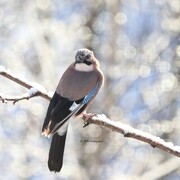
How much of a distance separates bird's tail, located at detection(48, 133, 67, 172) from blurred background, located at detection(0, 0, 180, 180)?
4.40m

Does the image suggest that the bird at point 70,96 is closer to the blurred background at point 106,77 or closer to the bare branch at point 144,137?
the bare branch at point 144,137

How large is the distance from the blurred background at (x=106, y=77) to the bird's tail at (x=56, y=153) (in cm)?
440

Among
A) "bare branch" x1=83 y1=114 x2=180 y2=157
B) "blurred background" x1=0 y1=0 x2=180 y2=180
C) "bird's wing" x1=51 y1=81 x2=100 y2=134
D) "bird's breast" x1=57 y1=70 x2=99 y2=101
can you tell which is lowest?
"blurred background" x1=0 y1=0 x2=180 y2=180

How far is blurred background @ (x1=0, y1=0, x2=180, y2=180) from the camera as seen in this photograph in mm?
7195

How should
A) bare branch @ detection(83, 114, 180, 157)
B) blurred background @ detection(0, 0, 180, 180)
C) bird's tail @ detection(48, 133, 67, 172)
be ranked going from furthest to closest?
blurred background @ detection(0, 0, 180, 180)
bird's tail @ detection(48, 133, 67, 172)
bare branch @ detection(83, 114, 180, 157)

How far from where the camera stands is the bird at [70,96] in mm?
1964

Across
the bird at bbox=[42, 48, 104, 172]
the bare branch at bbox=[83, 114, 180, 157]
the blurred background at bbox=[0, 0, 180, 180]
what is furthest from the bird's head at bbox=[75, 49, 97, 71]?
the blurred background at bbox=[0, 0, 180, 180]

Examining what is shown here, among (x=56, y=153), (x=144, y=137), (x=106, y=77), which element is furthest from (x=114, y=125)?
(x=106, y=77)

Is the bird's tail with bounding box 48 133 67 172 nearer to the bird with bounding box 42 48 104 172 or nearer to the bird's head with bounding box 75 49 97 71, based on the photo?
the bird with bounding box 42 48 104 172

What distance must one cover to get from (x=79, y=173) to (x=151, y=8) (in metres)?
2.53

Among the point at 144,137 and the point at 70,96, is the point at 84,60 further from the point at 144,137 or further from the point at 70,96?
the point at 144,137

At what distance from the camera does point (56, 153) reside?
2.02m

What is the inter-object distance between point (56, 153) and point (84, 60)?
303mm

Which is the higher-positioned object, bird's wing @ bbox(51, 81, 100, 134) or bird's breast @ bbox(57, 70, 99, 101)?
bird's breast @ bbox(57, 70, 99, 101)
